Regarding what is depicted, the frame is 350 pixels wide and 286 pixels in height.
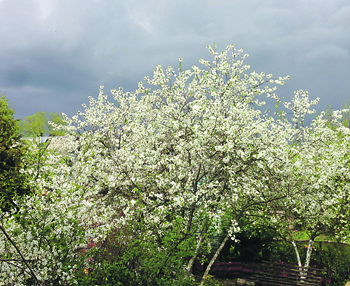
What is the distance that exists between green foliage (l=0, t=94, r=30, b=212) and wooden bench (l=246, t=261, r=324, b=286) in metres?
10.2

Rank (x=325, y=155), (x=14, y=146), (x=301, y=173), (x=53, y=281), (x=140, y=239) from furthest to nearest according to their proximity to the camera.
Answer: (x=325, y=155) < (x=14, y=146) < (x=301, y=173) < (x=140, y=239) < (x=53, y=281)

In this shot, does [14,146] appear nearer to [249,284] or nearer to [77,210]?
[77,210]

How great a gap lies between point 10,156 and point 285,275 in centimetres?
1207

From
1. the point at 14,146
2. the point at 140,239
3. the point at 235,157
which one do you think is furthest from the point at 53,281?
the point at 14,146

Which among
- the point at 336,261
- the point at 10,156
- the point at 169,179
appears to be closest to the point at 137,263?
the point at 169,179

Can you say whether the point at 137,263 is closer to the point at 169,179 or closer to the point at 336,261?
the point at 169,179

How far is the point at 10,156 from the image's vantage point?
10.2m

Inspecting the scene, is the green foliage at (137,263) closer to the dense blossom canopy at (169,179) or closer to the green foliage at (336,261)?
the dense blossom canopy at (169,179)

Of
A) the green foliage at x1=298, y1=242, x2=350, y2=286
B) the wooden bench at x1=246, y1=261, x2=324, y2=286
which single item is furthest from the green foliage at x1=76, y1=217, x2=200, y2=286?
the green foliage at x1=298, y1=242, x2=350, y2=286

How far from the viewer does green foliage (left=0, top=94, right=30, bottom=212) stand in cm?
984

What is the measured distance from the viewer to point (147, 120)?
11.6 metres

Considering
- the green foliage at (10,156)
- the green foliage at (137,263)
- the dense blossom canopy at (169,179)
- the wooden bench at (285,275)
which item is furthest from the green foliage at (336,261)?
the green foliage at (10,156)

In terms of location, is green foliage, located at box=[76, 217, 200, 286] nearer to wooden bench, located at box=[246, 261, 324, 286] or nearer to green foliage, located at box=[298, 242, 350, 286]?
wooden bench, located at box=[246, 261, 324, 286]

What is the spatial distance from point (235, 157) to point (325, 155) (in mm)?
5582
